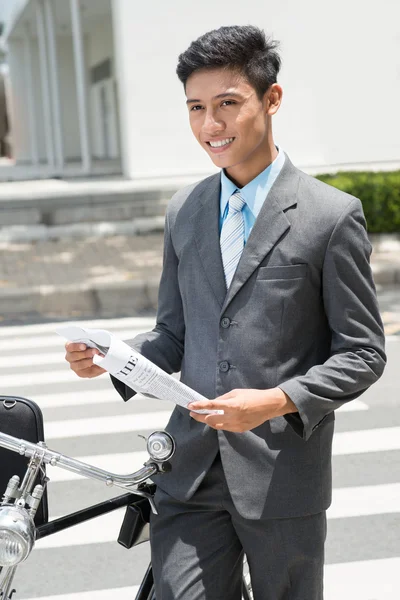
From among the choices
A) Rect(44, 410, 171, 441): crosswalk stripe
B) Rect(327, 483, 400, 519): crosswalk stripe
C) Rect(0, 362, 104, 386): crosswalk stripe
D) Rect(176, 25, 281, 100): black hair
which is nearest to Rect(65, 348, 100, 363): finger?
Rect(176, 25, 281, 100): black hair

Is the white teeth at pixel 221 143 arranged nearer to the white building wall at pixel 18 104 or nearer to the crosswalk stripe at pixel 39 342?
the crosswalk stripe at pixel 39 342

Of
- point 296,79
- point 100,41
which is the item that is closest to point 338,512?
point 296,79

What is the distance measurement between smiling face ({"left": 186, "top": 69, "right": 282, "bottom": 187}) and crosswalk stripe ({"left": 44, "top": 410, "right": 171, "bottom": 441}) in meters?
3.72

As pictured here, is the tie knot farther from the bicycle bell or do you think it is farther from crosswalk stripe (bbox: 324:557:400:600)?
crosswalk stripe (bbox: 324:557:400:600)

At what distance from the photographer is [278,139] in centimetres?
1619

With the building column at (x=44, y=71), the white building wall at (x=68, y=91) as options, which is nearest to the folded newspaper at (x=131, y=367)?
the building column at (x=44, y=71)

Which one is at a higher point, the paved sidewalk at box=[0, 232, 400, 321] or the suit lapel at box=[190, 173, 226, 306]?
the suit lapel at box=[190, 173, 226, 306]

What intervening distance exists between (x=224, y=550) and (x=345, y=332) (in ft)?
1.93

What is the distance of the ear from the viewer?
2.06m

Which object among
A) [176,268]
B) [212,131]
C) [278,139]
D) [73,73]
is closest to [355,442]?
[176,268]

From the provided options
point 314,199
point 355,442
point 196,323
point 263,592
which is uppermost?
point 314,199

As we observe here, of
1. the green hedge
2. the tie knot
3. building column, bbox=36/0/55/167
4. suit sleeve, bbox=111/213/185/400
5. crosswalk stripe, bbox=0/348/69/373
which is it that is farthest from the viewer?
building column, bbox=36/0/55/167

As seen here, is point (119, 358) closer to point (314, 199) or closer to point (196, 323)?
point (196, 323)

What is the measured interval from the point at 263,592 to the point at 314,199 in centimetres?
92
